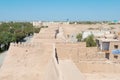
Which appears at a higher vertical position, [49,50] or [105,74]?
[49,50]

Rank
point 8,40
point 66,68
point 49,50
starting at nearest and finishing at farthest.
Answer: point 66,68, point 49,50, point 8,40

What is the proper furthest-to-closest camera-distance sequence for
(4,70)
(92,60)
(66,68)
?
1. (92,60)
2. (4,70)
3. (66,68)

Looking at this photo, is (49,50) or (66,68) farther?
(49,50)

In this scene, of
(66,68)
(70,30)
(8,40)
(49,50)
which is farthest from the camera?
(70,30)

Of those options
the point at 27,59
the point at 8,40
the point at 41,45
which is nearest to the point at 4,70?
the point at 27,59

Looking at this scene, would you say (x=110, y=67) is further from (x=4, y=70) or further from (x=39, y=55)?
(x=4, y=70)

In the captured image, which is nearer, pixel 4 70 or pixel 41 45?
pixel 4 70

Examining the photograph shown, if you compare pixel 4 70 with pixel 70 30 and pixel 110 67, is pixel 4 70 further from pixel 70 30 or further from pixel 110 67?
pixel 70 30

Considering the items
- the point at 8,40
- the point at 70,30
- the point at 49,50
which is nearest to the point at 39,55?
the point at 49,50

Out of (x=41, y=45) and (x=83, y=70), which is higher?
(x=41, y=45)
